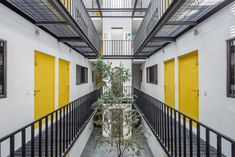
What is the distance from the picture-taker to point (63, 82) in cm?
715

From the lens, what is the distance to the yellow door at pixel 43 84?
4864 millimetres

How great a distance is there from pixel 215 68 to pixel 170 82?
330cm

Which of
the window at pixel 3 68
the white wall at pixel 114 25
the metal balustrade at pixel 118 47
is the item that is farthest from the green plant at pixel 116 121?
the white wall at pixel 114 25

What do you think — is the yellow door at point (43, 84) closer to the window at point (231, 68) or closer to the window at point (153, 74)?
the window at point (231, 68)

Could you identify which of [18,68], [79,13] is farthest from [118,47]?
[18,68]

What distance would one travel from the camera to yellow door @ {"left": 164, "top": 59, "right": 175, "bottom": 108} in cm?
677

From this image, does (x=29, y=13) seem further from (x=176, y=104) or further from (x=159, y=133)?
(x=176, y=104)

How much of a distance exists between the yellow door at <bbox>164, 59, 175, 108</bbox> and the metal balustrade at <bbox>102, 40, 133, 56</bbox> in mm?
4151

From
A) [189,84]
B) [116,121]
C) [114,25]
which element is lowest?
[116,121]

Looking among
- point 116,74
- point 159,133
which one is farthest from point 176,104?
point 116,74

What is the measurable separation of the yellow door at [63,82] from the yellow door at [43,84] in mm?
844

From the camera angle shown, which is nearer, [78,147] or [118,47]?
[78,147]

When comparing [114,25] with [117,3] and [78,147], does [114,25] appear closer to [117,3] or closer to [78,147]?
[117,3]

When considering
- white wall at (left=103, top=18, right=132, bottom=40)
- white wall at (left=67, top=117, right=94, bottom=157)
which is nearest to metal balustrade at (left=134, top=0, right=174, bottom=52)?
white wall at (left=67, top=117, right=94, bottom=157)
